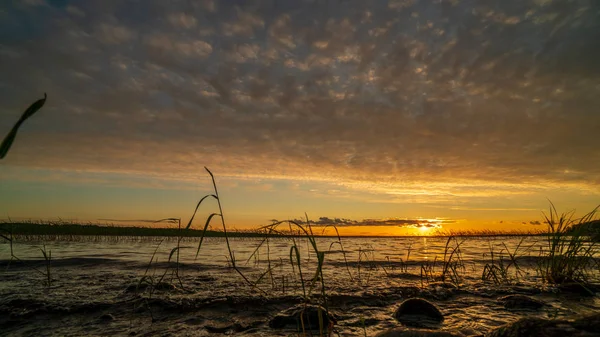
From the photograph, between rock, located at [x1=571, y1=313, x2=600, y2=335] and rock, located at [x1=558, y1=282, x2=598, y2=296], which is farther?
rock, located at [x1=558, y1=282, x2=598, y2=296]

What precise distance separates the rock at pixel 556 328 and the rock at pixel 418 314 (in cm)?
176

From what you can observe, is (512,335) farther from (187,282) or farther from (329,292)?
(187,282)

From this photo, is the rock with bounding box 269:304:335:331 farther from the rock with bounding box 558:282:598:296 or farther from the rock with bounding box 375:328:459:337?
the rock with bounding box 558:282:598:296

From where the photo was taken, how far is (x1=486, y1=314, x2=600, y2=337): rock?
2432mm

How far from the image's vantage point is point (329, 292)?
21.7 ft

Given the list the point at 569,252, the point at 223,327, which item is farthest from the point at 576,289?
the point at 223,327

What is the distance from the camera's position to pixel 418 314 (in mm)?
4957

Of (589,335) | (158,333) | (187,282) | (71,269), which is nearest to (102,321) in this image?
(158,333)

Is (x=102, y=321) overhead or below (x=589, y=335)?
below

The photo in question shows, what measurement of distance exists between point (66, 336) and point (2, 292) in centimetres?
355

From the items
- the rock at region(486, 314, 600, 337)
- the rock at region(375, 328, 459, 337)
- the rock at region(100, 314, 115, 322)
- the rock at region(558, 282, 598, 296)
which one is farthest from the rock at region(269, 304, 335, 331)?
the rock at region(558, 282, 598, 296)

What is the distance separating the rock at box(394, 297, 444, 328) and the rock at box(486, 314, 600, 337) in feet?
5.77

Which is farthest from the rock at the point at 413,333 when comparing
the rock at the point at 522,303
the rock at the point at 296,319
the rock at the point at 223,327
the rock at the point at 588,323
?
the rock at the point at 522,303

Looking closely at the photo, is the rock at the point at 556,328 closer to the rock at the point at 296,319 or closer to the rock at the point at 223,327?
the rock at the point at 296,319
